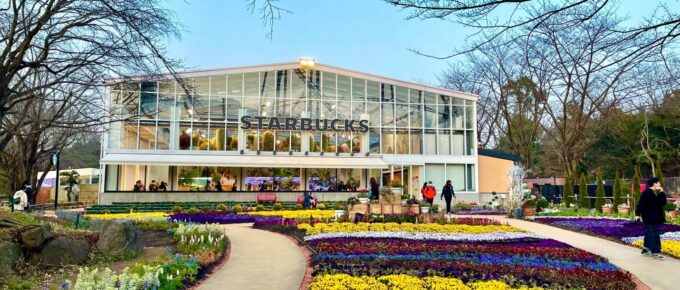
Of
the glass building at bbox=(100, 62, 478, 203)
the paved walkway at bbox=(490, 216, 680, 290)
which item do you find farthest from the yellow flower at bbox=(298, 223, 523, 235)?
the glass building at bbox=(100, 62, 478, 203)

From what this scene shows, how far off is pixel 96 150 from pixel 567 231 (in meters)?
41.4

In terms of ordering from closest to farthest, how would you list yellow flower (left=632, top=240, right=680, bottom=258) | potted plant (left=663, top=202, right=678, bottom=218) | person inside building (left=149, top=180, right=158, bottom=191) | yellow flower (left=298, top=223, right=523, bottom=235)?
yellow flower (left=632, top=240, right=680, bottom=258)
yellow flower (left=298, top=223, right=523, bottom=235)
potted plant (left=663, top=202, right=678, bottom=218)
person inside building (left=149, top=180, right=158, bottom=191)

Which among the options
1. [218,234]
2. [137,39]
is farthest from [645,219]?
[137,39]

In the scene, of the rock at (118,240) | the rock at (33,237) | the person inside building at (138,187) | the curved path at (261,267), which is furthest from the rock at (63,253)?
the person inside building at (138,187)

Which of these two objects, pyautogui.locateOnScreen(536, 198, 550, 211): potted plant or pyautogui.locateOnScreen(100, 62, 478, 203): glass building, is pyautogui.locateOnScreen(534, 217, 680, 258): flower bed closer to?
pyautogui.locateOnScreen(536, 198, 550, 211): potted plant

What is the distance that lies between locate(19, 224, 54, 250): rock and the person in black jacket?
11.0 m

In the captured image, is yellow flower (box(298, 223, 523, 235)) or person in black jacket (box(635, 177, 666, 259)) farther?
yellow flower (box(298, 223, 523, 235))

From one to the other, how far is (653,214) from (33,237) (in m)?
11.2

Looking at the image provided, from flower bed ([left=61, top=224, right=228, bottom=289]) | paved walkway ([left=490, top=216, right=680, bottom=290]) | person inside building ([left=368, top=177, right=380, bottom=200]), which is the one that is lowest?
paved walkway ([left=490, top=216, right=680, bottom=290])

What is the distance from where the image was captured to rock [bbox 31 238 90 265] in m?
7.73

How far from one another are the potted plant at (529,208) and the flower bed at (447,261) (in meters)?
7.55

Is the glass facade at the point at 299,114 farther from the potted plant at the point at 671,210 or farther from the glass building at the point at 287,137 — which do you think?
the potted plant at the point at 671,210

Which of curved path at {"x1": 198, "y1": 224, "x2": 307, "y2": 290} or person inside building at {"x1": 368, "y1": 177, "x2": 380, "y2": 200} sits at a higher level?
person inside building at {"x1": 368, "y1": 177, "x2": 380, "y2": 200}

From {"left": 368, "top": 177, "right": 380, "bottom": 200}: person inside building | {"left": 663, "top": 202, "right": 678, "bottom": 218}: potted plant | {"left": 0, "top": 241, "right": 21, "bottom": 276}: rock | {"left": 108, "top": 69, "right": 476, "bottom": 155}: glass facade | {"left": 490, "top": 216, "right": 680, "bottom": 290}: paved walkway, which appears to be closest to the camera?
{"left": 0, "top": 241, "right": 21, "bottom": 276}: rock
